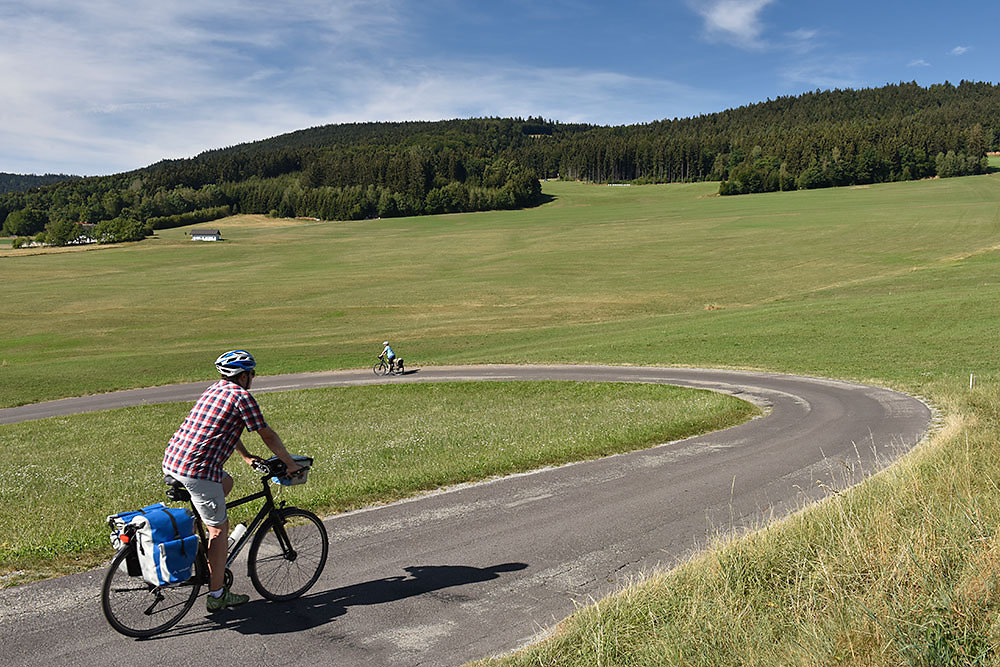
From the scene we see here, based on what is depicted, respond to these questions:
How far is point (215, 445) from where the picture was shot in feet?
22.0

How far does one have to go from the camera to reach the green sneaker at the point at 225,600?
276 inches

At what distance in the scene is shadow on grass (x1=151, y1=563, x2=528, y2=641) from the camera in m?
6.89

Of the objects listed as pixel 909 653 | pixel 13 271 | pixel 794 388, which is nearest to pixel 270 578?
pixel 909 653

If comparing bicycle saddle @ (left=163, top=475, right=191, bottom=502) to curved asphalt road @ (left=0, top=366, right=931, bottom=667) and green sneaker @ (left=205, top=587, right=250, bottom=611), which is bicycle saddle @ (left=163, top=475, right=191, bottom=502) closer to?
green sneaker @ (left=205, top=587, right=250, bottom=611)

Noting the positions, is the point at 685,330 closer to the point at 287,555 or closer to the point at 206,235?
the point at 287,555

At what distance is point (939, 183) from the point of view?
144 metres

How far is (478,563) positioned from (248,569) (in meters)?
2.58

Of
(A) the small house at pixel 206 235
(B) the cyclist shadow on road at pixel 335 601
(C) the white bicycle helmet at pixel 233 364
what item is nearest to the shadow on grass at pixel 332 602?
(B) the cyclist shadow on road at pixel 335 601

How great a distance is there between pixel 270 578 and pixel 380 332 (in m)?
45.0

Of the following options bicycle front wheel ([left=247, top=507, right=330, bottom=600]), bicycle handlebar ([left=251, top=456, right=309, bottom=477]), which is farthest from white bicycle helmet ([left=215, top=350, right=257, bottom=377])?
bicycle front wheel ([left=247, top=507, right=330, bottom=600])

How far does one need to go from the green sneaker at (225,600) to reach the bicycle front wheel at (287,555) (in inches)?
8.4

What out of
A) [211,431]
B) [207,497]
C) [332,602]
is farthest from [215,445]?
[332,602]

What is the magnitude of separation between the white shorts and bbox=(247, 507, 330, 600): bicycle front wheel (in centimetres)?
63

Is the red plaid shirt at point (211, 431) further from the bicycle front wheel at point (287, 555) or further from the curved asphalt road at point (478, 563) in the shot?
the curved asphalt road at point (478, 563)
